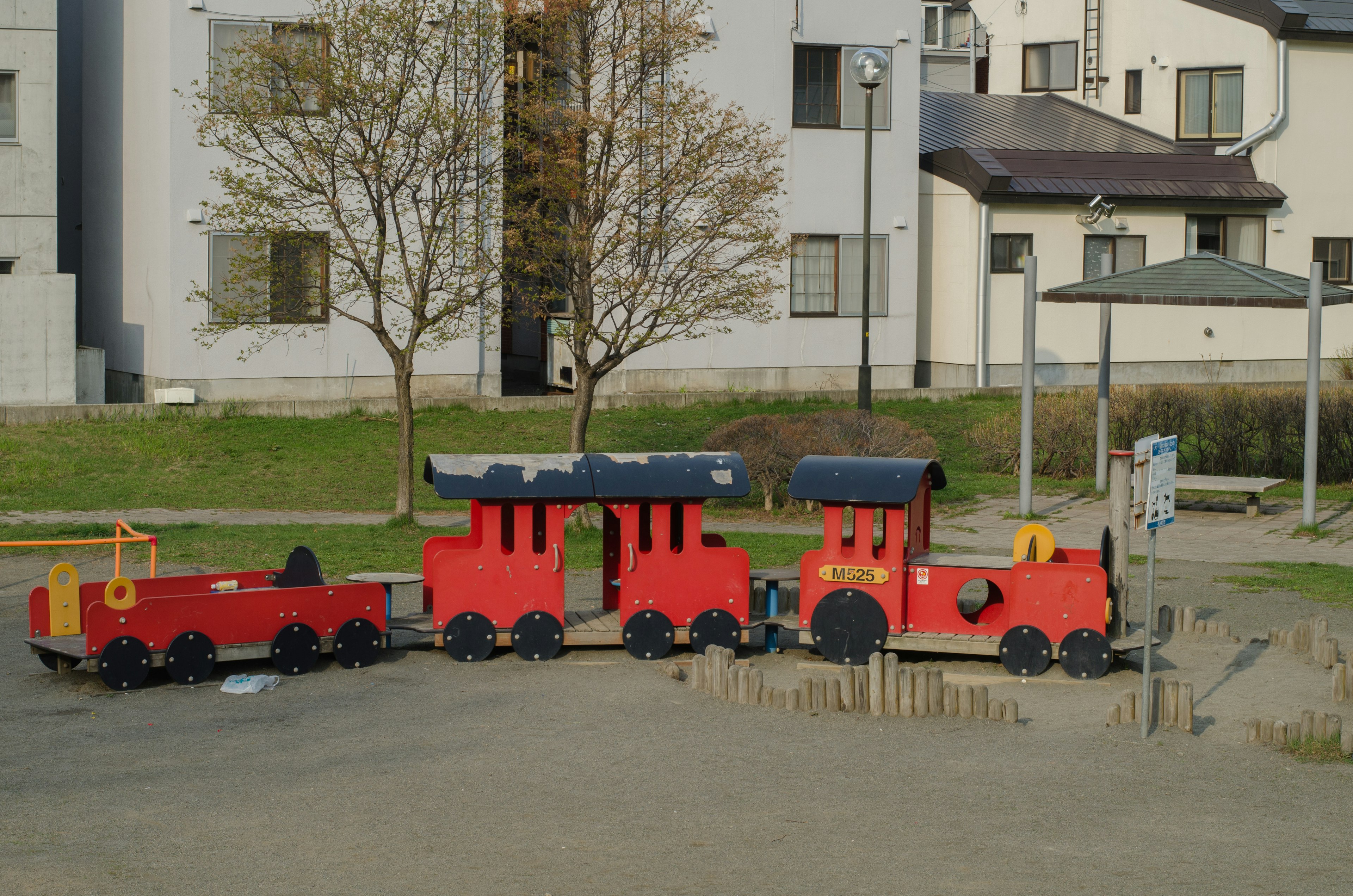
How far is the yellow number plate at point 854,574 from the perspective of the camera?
10.6m

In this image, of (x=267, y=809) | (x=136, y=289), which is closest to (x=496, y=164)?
(x=136, y=289)

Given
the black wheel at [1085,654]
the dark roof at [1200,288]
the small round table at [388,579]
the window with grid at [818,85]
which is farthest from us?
the window with grid at [818,85]

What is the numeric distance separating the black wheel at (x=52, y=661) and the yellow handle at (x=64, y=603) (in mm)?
213

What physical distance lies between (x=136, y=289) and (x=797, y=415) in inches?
513

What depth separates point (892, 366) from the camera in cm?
2853

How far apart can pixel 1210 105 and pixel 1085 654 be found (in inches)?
1007

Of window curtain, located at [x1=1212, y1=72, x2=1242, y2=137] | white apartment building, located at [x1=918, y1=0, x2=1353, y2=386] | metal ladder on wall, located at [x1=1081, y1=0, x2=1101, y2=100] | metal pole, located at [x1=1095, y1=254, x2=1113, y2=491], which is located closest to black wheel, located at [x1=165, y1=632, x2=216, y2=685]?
metal pole, located at [x1=1095, y1=254, x2=1113, y2=491]

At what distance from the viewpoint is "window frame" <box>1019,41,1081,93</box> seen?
36.0 metres

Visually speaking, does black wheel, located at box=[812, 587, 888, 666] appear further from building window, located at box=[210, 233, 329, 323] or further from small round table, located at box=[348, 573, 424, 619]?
building window, located at box=[210, 233, 329, 323]

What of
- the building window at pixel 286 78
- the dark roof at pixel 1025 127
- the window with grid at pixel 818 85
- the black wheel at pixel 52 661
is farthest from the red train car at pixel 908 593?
the dark roof at pixel 1025 127

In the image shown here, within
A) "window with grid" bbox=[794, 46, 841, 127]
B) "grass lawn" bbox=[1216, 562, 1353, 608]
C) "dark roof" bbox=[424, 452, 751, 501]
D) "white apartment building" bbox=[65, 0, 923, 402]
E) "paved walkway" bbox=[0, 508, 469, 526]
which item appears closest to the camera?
"dark roof" bbox=[424, 452, 751, 501]

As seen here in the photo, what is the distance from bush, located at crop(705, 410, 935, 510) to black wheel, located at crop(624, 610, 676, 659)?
24.1 feet

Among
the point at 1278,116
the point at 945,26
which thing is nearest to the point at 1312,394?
the point at 1278,116

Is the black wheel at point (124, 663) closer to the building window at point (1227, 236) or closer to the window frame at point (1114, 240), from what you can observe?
the window frame at point (1114, 240)
